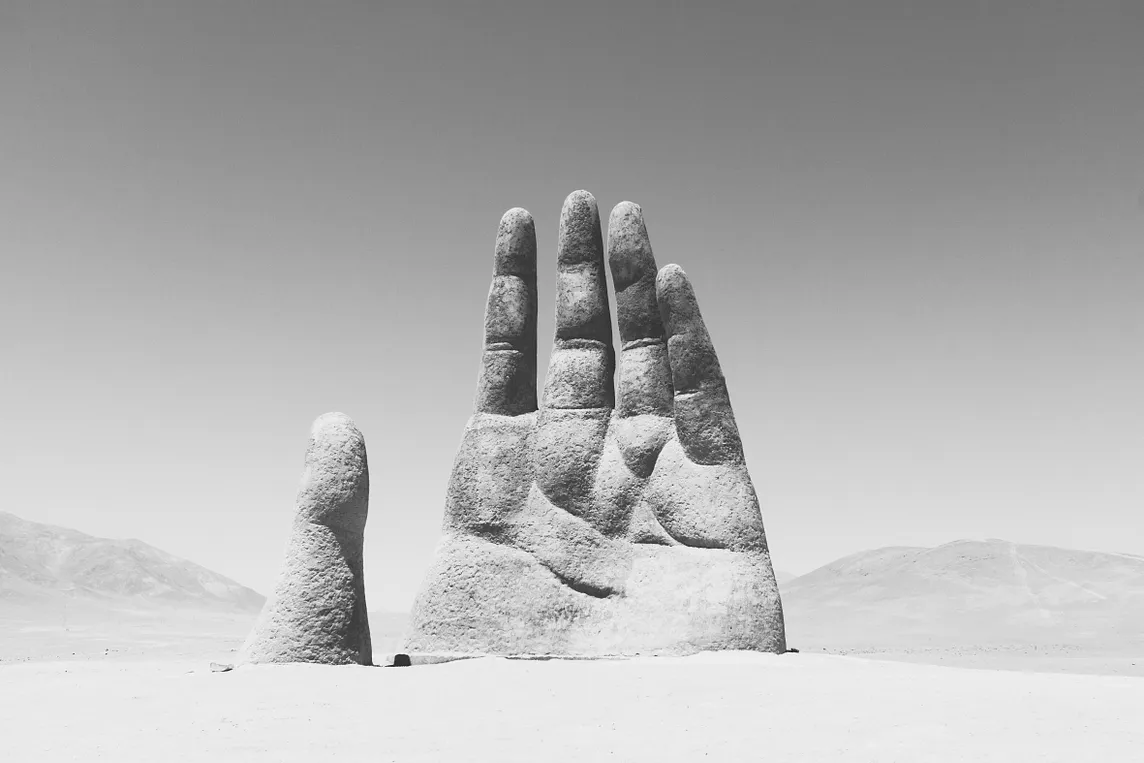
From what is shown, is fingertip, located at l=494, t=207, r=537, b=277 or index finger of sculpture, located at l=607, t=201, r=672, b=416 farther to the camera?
fingertip, located at l=494, t=207, r=537, b=277

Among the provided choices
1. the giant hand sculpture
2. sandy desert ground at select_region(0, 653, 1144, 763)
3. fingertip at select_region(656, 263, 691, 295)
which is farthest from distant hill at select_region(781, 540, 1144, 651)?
sandy desert ground at select_region(0, 653, 1144, 763)

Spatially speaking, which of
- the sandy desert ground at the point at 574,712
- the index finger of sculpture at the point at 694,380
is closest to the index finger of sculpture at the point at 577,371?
the index finger of sculpture at the point at 694,380

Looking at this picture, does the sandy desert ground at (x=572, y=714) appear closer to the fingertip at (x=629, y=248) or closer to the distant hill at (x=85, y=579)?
the fingertip at (x=629, y=248)

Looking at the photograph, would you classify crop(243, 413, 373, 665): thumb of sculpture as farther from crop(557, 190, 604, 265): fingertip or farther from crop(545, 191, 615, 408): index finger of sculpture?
crop(557, 190, 604, 265): fingertip

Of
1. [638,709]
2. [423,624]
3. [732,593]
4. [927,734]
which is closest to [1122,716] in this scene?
[927,734]

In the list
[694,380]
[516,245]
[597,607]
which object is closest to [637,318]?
[694,380]

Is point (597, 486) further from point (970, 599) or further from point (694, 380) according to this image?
point (970, 599)

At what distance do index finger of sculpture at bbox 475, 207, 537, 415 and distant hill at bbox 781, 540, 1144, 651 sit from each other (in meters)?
20.6

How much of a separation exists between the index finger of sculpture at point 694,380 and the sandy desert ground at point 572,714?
3.93 m

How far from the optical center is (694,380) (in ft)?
51.7

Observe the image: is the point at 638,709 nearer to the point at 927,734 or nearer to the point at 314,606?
the point at 927,734

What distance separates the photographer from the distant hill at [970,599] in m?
37.7

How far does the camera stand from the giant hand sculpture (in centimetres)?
1469

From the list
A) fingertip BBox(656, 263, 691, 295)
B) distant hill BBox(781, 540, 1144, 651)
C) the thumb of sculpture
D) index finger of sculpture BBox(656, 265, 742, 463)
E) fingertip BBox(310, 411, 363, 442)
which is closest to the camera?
the thumb of sculpture
